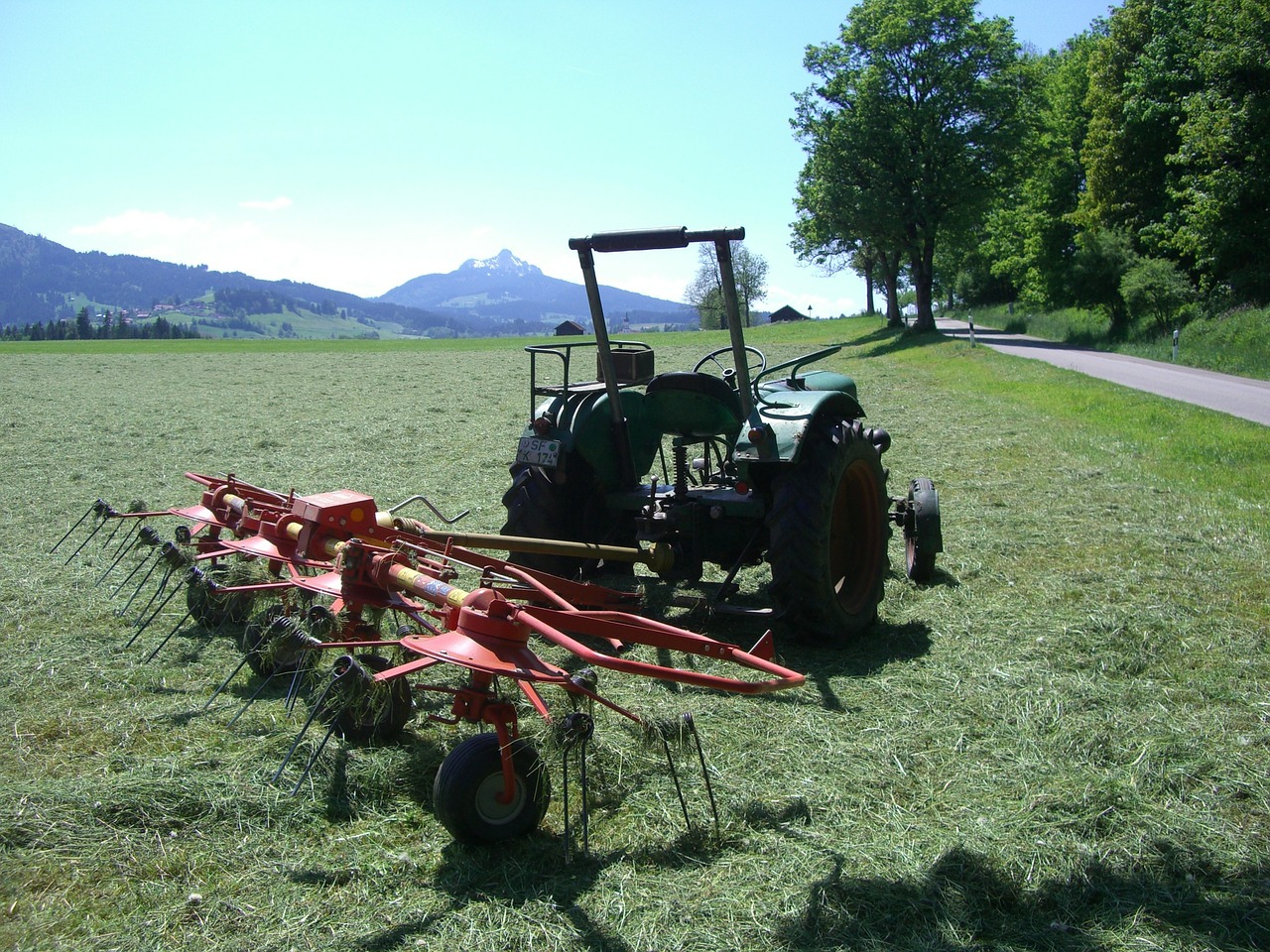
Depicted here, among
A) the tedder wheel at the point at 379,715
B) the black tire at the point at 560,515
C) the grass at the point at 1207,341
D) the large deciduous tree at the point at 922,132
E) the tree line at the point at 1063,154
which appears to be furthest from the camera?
the large deciduous tree at the point at 922,132

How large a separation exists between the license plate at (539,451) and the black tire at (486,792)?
2.56 metres

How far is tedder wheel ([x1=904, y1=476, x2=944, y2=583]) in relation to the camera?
6074 mm

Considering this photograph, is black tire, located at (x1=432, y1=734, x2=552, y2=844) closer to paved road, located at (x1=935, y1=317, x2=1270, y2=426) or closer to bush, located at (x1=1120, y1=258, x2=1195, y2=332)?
paved road, located at (x1=935, y1=317, x2=1270, y2=426)

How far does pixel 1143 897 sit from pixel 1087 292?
29.0m

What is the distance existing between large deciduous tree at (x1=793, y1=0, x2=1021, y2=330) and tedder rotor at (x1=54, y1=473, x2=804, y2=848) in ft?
109

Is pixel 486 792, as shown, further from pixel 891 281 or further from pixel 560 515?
pixel 891 281

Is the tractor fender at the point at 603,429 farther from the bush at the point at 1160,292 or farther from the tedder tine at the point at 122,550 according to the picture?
the bush at the point at 1160,292

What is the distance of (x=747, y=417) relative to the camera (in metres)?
5.18

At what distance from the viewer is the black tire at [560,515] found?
18.3ft

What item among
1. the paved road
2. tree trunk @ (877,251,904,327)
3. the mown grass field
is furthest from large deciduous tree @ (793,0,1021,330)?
the mown grass field

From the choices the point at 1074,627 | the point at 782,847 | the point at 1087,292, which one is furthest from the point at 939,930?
the point at 1087,292

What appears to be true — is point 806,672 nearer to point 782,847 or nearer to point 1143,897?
point 782,847

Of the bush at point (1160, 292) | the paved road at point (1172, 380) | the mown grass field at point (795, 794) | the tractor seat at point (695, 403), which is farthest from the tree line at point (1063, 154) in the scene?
the tractor seat at point (695, 403)

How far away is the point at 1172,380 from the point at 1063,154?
26099 mm
